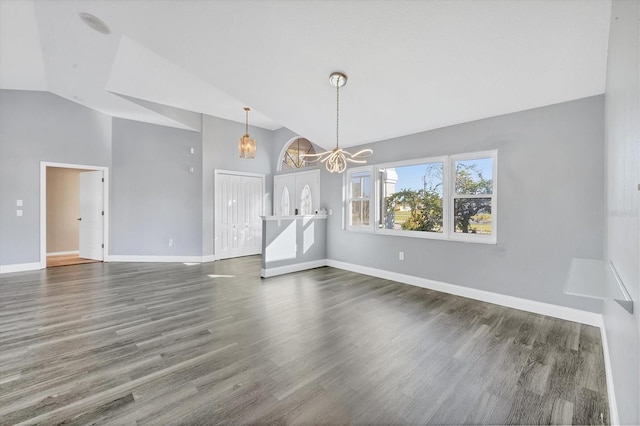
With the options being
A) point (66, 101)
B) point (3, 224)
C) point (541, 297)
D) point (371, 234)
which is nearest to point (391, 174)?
point (371, 234)

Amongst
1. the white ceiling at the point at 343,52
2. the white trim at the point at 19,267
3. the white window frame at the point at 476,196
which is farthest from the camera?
the white trim at the point at 19,267

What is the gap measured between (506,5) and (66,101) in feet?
24.4

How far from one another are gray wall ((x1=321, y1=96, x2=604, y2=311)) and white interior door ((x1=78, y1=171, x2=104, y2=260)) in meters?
6.81

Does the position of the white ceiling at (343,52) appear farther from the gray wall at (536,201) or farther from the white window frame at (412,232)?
the white window frame at (412,232)

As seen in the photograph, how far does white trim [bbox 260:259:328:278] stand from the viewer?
16.0 feet

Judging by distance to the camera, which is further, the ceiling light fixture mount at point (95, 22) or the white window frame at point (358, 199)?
the white window frame at point (358, 199)

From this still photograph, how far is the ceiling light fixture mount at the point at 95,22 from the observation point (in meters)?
3.00

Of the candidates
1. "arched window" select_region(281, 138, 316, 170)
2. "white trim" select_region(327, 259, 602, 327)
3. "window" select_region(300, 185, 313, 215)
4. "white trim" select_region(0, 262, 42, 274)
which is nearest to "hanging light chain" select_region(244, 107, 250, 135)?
"arched window" select_region(281, 138, 316, 170)

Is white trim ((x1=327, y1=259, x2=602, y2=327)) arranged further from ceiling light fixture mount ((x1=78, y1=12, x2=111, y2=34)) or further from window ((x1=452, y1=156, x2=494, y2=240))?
ceiling light fixture mount ((x1=78, y1=12, x2=111, y2=34))

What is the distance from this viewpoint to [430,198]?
169 inches

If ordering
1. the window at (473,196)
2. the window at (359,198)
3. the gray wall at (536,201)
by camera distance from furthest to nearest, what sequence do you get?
the window at (359,198), the window at (473,196), the gray wall at (536,201)

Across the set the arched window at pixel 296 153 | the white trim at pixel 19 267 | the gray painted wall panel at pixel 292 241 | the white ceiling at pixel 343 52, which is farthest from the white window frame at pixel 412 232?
the white trim at pixel 19 267

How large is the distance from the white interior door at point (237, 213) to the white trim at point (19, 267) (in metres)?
3.29

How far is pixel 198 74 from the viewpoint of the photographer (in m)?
3.60
